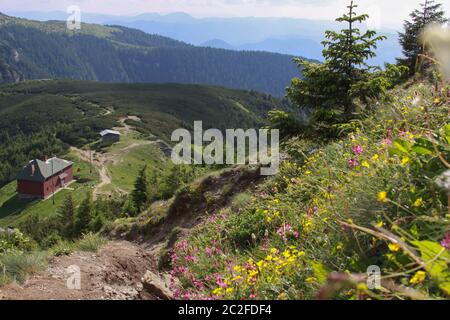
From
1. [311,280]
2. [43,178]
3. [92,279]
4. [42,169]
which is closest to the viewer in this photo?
[311,280]

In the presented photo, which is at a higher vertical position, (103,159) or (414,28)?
(414,28)

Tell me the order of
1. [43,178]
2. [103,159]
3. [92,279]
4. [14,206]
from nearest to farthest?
[92,279]
[43,178]
[14,206]
[103,159]

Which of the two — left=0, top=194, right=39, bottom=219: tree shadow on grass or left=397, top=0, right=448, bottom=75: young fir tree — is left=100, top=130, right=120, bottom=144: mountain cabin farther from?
left=397, top=0, right=448, bottom=75: young fir tree

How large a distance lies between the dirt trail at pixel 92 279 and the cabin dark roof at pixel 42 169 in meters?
108

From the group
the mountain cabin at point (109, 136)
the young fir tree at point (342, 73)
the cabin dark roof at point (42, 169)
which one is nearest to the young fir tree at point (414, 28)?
the young fir tree at point (342, 73)

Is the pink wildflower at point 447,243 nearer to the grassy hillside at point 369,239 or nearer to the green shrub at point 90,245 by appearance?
the grassy hillside at point 369,239

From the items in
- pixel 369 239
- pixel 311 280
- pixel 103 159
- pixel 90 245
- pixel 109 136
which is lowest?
pixel 103 159

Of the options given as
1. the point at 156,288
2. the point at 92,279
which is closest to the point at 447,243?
the point at 156,288

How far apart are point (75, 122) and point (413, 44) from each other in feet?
470

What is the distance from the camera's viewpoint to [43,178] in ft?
350

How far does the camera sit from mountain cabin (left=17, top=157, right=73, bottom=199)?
353 feet

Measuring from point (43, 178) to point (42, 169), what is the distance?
375 cm

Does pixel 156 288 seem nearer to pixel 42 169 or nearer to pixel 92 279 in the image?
pixel 92 279
